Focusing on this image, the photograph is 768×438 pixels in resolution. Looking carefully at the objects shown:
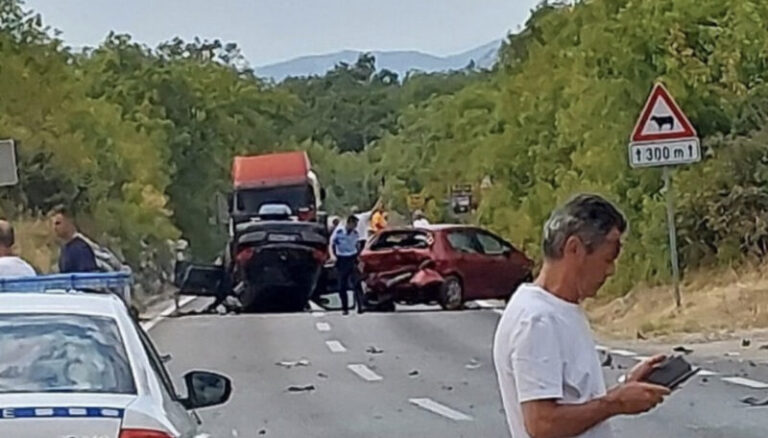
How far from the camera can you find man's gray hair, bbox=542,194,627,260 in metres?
6.24

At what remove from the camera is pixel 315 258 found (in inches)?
1355

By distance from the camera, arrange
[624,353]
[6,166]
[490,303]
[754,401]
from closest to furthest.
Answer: [754,401] < [624,353] < [6,166] < [490,303]

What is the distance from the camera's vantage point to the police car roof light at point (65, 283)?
1158cm

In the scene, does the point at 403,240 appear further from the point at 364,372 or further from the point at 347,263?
the point at 364,372

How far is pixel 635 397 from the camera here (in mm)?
6168

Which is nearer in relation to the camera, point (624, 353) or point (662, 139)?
point (624, 353)

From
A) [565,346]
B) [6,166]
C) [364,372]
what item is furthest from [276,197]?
[565,346]

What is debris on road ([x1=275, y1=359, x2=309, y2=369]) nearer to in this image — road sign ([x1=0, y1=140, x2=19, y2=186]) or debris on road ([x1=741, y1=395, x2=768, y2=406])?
road sign ([x1=0, y1=140, x2=19, y2=186])

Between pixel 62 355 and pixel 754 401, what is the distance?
396 inches

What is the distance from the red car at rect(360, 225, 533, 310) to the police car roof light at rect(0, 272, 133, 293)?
21603 mm

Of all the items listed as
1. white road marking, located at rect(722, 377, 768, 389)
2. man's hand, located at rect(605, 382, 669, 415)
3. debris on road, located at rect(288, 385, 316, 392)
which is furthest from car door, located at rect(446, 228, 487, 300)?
man's hand, located at rect(605, 382, 669, 415)

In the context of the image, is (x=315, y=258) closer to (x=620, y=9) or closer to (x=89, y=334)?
(x=620, y=9)

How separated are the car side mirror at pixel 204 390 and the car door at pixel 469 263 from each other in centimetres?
2428

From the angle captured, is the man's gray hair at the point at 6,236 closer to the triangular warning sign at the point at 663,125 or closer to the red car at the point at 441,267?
the triangular warning sign at the point at 663,125
